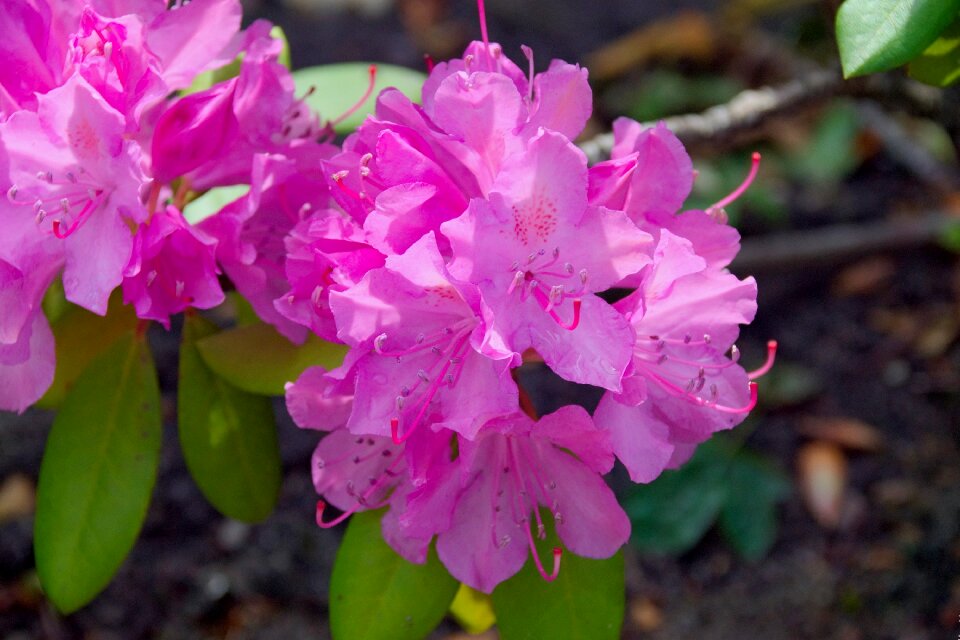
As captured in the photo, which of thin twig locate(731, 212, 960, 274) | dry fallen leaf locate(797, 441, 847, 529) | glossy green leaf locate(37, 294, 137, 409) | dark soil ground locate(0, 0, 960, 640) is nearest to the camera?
glossy green leaf locate(37, 294, 137, 409)

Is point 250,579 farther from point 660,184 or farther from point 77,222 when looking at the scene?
point 660,184

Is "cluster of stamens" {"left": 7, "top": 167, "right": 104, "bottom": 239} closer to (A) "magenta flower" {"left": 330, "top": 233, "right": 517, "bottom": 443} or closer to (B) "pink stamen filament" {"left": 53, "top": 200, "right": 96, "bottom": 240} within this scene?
(B) "pink stamen filament" {"left": 53, "top": 200, "right": 96, "bottom": 240}

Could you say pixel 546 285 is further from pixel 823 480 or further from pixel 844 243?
pixel 844 243

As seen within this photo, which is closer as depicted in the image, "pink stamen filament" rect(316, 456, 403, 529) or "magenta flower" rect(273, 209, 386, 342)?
"magenta flower" rect(273, 209, 386, 342)

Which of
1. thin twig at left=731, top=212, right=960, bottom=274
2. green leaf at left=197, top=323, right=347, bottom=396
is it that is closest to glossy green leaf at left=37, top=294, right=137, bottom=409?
green leaf at left=197, top=323, right=347, bottom=396

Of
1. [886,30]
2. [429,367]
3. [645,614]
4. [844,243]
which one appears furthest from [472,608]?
[844,243]

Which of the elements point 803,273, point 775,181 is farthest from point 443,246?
point 775,181

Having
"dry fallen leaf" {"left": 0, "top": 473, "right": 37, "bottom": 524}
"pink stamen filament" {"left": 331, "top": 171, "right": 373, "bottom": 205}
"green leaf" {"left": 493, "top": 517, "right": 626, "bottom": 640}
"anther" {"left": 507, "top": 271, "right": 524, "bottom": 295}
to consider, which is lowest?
"dry fallen leaf" {"left": 0, "top": 473, "right": 37, "bottom": 524}
